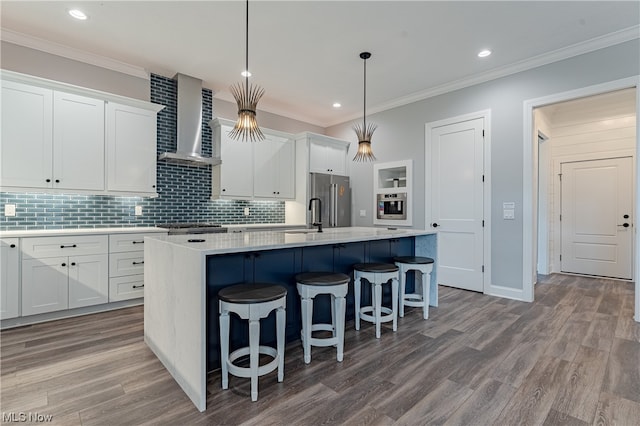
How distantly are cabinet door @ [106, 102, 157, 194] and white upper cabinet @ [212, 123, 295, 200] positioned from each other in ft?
3.12

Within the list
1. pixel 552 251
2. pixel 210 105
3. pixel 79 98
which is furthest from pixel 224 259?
pixel 552 251

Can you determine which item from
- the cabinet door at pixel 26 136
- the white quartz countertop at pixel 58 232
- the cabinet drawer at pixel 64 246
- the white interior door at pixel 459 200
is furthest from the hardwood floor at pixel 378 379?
the cabinet door at pixel 26 136

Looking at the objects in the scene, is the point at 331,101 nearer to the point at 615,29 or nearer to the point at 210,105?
the point at 210,105

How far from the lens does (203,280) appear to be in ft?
5.70

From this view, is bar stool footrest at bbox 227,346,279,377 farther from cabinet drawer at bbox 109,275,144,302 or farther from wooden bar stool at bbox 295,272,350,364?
cabinet drawer at bbox 109,275,144,302

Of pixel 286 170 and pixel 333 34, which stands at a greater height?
pixel 333 34

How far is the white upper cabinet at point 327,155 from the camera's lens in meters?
5.52

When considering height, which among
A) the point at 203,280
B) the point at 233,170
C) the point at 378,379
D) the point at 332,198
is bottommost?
the point at 378,379

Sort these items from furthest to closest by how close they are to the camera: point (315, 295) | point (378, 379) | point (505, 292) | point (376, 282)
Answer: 1. point (505, 292)
2. point (376, 282)
3. point (315, 295)
4. point (378, 379)

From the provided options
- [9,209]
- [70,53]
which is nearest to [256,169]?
[70,53]

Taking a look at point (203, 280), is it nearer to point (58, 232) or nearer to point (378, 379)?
point (378, 379)

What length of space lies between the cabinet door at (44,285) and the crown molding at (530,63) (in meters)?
5.02

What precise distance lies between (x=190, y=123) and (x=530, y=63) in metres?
4.50

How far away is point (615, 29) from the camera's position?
126 inches
